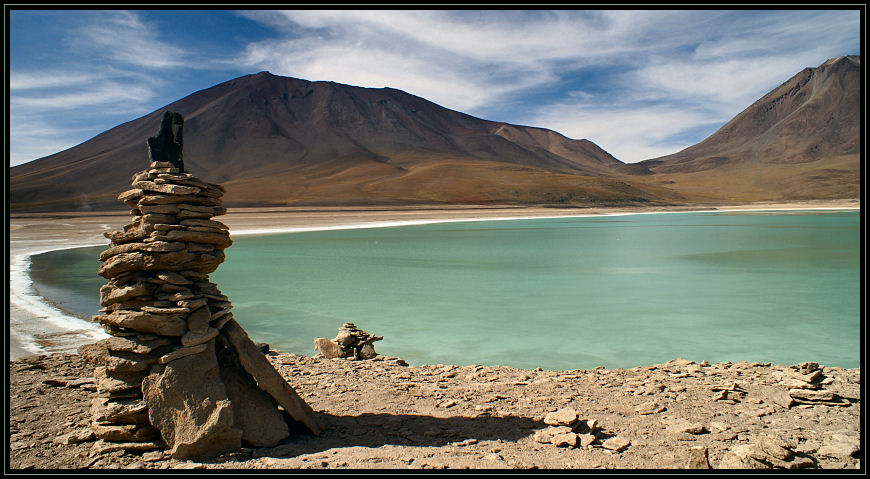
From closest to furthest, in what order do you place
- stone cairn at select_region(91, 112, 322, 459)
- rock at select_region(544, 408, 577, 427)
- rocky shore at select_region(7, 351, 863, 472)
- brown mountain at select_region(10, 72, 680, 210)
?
rocky shore at select_region(7, 351, 863, 472) < stone cairn at select_region(91, 112, 322, 459) < rock at select_region(544, 408, 577, 427) < brown mountain at select_region(10, 72, 680, 210)

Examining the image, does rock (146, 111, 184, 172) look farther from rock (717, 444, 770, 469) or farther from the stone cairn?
rock (717, 444, 770, 469)

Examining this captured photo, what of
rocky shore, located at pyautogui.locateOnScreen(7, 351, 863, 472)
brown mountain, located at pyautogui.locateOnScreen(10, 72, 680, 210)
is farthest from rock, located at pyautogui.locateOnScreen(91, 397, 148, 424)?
brown mountain, located at pyautogui.locateOnScreen(10, 72, 680, 210)

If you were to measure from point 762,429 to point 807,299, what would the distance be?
12130 millimetres

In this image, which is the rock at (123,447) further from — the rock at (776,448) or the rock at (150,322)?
the rock at (776,448)

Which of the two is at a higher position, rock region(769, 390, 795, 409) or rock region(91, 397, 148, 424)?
rock region(91, 397, 148, 424)

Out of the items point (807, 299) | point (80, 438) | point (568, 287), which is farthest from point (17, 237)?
point (807, 299)

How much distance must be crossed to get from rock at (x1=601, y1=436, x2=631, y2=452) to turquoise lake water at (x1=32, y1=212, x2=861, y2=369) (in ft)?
14.0

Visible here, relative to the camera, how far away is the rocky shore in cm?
432

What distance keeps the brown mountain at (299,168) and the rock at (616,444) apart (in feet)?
285

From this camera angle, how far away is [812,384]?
19.5 feet

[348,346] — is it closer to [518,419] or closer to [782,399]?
[518,419]

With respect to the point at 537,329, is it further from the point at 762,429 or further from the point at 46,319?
the point at 46,319

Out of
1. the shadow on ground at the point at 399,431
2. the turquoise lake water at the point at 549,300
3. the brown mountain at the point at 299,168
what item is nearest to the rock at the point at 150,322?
the shadow on ground at the point at 399,431

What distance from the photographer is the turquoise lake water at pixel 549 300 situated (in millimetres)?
10125
